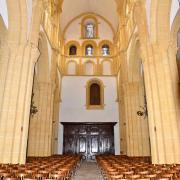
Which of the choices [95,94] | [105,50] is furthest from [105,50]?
[95,94]

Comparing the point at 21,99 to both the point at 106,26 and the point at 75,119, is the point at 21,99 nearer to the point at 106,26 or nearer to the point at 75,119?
the point at 75,119

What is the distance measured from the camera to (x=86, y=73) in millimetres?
26578

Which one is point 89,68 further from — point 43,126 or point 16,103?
point 16,103

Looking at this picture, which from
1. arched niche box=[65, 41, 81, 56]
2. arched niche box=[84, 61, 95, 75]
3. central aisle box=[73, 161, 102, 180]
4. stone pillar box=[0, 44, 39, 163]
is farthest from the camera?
arched niche box=[65, 41, 81, 56]

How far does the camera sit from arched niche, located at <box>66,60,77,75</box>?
26.5 m

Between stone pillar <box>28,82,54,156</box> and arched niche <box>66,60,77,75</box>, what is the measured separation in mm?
7971

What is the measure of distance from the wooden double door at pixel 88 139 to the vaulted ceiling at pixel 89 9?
43.1ft

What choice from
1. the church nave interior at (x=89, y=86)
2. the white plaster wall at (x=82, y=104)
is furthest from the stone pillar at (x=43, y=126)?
the white plaster wall at (x=82, y=104)

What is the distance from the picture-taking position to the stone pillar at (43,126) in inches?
667

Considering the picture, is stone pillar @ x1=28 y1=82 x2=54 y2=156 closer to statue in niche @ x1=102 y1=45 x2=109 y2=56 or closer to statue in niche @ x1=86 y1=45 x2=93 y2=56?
statue in niche @ x1=86 y1=45 x2=93 y2=56

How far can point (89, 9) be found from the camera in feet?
92.9

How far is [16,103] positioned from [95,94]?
15.3m

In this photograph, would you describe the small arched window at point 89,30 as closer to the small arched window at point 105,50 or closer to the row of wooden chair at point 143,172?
the small arched window at point 105,50

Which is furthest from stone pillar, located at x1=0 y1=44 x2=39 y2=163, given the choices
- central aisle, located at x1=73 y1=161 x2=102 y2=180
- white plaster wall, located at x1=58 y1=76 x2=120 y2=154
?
white plaster wall, located at x1=58 y1=76 x2=120 y2=154
